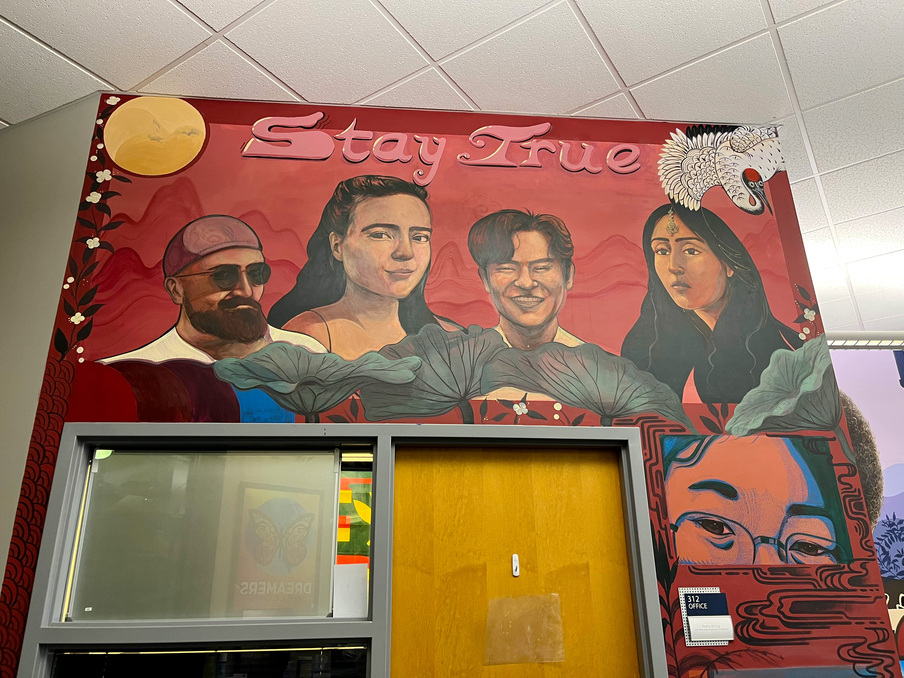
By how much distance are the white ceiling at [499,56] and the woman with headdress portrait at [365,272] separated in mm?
499

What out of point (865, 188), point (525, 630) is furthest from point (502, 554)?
point (865, 188)

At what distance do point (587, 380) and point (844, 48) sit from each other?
1.74 meters

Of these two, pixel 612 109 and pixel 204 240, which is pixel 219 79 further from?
pixel 612 109

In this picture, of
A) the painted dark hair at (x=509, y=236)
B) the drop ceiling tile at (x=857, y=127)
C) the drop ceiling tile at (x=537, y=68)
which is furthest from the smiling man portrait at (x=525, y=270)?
the drop ceiling tile at (x=857, y=127)

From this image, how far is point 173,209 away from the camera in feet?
8.49

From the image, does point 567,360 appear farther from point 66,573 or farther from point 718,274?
point 66,573

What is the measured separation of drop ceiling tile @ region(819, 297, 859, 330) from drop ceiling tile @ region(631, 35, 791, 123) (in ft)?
7.61

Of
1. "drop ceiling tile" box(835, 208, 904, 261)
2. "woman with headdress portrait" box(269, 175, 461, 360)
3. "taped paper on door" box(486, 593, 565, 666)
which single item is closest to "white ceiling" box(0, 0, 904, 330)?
"woman with headdress portrait" box(269, 175, 461, 360)

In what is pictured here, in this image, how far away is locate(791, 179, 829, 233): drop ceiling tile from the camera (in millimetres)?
3375

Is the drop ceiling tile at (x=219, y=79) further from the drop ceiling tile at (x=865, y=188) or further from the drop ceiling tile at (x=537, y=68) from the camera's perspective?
the drop ceiling tile at (x=865, y=188)

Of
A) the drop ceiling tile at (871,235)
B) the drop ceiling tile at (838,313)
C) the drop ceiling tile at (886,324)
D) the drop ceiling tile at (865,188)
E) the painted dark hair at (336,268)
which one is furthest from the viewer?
the drop ceiling tile at (886,324)

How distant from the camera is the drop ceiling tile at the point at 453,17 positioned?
2.38m

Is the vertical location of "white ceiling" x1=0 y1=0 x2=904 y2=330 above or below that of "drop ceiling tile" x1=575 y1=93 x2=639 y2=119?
above

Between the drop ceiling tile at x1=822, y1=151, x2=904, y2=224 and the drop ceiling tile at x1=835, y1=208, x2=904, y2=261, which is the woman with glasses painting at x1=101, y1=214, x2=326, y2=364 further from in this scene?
the drop ceiling tile at x1=835, y1=208, x2=904, y2=261
